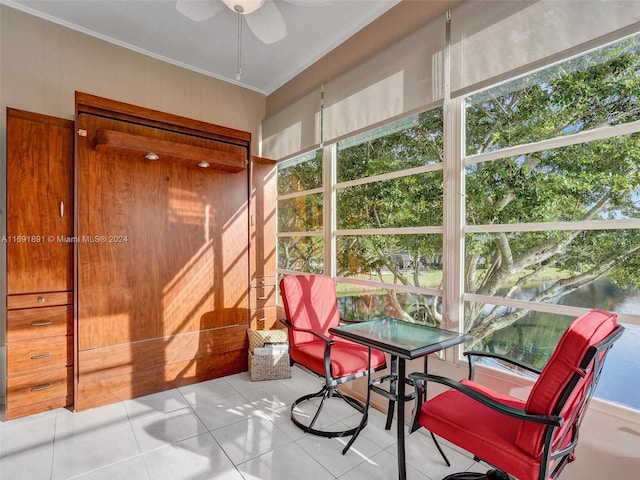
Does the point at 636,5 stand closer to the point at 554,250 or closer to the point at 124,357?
the point at 554,250

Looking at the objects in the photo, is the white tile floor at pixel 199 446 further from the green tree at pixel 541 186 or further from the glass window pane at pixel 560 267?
the glass window pane at pixel 560 267

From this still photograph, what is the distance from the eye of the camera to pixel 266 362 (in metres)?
3.25

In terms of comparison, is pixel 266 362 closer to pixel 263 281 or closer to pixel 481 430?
pixel 263 281

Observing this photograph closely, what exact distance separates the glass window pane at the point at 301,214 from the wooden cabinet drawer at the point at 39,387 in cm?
242

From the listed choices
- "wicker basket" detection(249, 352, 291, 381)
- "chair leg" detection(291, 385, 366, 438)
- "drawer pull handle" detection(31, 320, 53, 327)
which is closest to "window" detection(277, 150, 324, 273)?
"wicker basket" detection(249, 352, 291, 381)

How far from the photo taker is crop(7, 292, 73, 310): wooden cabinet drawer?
246 cm

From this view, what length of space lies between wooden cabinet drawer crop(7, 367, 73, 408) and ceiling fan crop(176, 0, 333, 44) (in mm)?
2848

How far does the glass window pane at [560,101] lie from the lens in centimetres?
165

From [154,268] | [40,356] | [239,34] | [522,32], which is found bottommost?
[40,356]

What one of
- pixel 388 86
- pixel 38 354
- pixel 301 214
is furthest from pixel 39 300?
pixel 388 86

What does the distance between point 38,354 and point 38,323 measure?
0.78 ft

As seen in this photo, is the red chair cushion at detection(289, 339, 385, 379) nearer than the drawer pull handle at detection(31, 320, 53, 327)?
Yes

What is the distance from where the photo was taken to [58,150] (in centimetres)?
264

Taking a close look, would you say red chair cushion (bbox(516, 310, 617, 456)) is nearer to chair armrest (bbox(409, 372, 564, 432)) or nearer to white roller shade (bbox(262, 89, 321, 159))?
chair armrest (bbox(409, 372, 564, 432))
